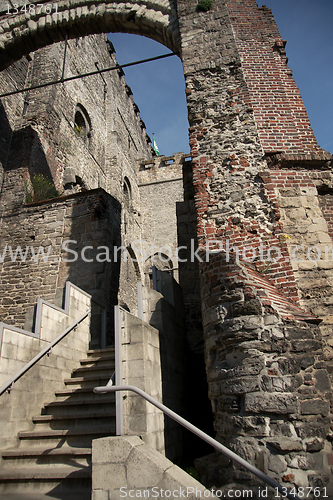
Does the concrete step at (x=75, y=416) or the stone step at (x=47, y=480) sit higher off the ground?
the concrete step at (x=75, y=416)

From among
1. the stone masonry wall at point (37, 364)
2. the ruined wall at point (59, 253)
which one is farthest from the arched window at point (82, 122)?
the stone masonry wall at point (37, 364)

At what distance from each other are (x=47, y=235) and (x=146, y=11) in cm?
606

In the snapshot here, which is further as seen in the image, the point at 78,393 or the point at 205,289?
the point at 78,393

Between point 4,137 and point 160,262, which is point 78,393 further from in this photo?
point 160,262

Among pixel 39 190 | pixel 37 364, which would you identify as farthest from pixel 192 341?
pixel 39 190

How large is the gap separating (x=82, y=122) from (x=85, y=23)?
27.4ft

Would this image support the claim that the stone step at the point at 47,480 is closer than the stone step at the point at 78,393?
Yes

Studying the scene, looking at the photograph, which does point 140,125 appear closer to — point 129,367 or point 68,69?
point 68,69

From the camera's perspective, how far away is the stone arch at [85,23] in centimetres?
684

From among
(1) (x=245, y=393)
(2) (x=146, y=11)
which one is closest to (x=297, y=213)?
(1) (x=245, y=393)

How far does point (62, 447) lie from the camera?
12.0 feet

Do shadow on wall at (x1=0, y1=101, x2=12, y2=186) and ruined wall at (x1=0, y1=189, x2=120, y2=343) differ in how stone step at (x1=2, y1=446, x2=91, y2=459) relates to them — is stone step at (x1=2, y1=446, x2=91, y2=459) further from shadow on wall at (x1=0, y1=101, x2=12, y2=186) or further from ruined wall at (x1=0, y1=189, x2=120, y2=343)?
shadow on wall at (x1=0, y1=101, x2=12, y2=186)

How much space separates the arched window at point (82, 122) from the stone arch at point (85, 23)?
20.7 feet

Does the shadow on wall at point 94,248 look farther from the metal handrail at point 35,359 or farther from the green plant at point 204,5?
the green plant at point 204,5
